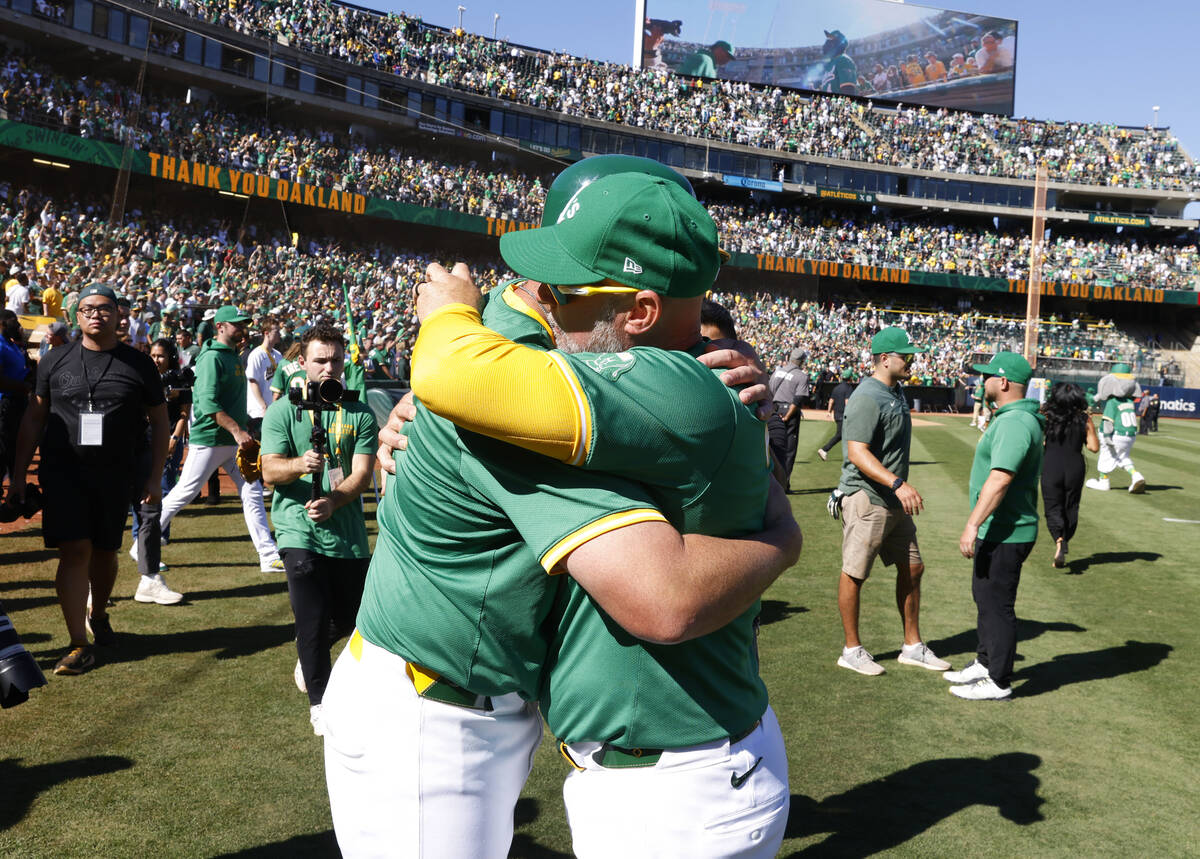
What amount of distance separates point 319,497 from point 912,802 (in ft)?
11.6

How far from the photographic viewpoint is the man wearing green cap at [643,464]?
60.4 inches

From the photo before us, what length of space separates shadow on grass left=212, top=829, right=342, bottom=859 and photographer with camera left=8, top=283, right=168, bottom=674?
275 centimetres

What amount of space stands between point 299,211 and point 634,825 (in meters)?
37.8

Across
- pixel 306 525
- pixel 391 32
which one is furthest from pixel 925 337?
pixel 306 525

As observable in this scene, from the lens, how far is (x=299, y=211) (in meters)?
36.2

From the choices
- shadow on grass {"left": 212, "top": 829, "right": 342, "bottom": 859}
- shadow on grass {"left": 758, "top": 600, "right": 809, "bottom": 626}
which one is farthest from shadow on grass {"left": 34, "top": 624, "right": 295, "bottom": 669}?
shadow on grass {"left": 758, "top": 600, "right": 809, "bottom": 626}

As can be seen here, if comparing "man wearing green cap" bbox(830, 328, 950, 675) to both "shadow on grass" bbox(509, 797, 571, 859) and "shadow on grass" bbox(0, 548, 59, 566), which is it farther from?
"shadow on grass" bbox(0, 548, 59, 566)

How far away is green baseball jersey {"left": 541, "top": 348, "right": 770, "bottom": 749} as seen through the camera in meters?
1.52

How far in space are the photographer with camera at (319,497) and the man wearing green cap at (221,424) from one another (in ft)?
9.14

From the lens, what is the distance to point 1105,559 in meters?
11.0

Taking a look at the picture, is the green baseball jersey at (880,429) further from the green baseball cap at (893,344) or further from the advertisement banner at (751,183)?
the advertisement banner at (751,183)

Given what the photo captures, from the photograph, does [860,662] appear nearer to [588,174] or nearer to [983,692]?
[983,692]

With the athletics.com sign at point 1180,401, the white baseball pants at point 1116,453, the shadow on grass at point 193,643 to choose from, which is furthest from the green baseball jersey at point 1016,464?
the athletics.com sign at point 1180,401

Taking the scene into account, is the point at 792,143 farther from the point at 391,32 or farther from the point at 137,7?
the point at 137,7
